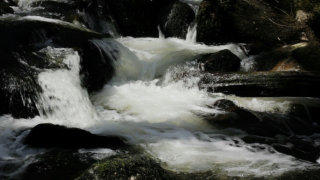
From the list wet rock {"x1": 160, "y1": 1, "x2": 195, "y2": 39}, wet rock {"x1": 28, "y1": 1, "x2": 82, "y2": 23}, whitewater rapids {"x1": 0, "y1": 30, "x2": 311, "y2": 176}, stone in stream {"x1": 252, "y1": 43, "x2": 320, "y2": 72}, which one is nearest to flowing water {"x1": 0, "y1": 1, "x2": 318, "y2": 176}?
whitewater rapids {"x1": 0, "y1": 30, "x2": 311, "y2": 176}

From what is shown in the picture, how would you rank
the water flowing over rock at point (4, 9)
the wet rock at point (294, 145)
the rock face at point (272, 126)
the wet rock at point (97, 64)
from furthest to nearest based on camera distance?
the water flowing over rock at point (4, 9) → the wet rock at point (97, 64) → the rock face at point (272, 126) → the wet rock at point (294, 145)

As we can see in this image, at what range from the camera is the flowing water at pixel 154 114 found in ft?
16.4

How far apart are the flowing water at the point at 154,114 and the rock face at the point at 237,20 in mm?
1233

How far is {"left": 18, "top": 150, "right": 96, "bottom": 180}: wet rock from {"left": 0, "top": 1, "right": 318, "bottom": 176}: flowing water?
22 cm

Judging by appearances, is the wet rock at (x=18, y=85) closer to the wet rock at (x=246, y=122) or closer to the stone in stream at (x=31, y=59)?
the stone in stream at (x=31, y=59)

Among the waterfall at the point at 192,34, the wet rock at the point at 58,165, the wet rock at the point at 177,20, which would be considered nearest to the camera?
the wet rock at the point at 58,165

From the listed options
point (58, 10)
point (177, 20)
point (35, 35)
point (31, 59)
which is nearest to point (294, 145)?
point (31, 59)

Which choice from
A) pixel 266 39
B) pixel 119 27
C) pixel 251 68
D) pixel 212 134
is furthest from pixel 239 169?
pixel 119 27

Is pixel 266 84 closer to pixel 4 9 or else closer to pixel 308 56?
pixel 308 56

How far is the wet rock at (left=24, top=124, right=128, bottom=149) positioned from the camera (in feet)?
17.0

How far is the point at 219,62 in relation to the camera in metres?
9.35

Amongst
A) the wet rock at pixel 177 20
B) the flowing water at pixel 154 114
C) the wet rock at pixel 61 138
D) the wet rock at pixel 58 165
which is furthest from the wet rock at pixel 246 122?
the wet rock at pixel 177 20

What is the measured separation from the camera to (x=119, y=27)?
42.3ft

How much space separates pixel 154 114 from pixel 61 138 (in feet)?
7.96
